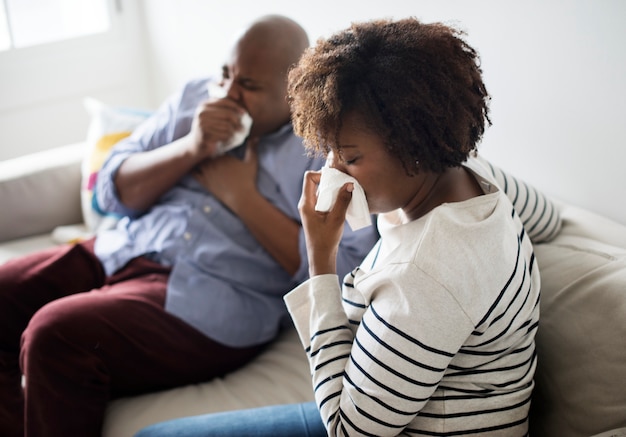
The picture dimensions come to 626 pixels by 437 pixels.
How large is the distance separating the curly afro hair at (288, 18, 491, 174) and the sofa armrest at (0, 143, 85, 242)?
132cm

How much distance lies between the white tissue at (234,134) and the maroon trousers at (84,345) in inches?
12.9

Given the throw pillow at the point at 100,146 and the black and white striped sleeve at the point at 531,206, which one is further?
the throw pillow at the point at 100,146

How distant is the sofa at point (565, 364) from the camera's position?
1.01m

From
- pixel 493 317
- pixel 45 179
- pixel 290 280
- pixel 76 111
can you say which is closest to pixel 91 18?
pixel 76 111

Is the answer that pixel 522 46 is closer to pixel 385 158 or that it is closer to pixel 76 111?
pixel 385 158

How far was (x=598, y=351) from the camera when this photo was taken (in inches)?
40.1

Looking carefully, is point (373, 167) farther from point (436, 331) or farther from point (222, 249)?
point (222, 249)

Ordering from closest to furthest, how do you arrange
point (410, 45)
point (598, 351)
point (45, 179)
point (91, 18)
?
point (410, 45)
point (598, 351)
point (45, 179)
point (91, 18)

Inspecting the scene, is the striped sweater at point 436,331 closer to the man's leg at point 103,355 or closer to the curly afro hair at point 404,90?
the curly afro hair at point 404,90

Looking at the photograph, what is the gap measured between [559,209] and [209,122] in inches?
31.5

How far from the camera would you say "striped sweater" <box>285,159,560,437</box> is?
90 cm

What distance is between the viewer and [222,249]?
63.0 inches

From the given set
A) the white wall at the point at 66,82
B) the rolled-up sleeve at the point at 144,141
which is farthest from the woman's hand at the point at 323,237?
the white wall at the point at 66,82

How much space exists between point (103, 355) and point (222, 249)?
0.36 m
